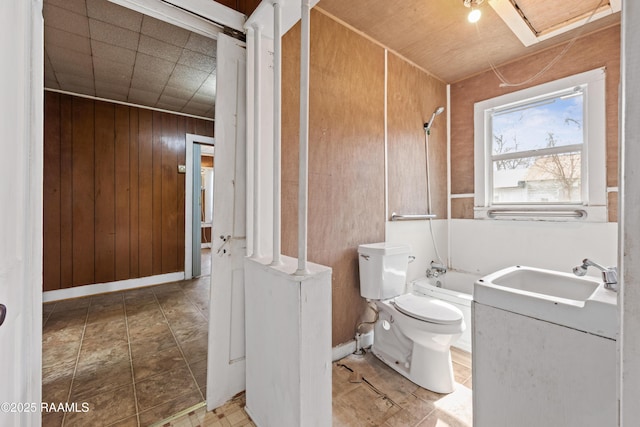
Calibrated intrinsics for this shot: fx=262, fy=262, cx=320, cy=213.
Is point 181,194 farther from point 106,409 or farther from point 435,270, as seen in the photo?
point 435,270

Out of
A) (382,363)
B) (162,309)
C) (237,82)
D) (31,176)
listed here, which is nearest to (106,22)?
(237,82)

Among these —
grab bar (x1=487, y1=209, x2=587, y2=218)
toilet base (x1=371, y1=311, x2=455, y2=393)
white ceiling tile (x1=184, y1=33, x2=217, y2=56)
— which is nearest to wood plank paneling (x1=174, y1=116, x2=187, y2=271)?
white ceiling tile (x1=184, y1=33, x2=217, y2=56)

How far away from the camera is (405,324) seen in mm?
1615

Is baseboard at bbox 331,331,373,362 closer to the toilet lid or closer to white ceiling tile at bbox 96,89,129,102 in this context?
the toilet lid

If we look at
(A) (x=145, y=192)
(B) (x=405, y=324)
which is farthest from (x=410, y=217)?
(A) (x=145, y=192)

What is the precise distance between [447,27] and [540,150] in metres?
1.35

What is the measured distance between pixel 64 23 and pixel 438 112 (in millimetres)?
3073

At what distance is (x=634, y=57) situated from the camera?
13.1 inches

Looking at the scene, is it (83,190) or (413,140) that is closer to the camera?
(413,140)

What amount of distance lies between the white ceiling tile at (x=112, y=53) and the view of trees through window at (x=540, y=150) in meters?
3.37

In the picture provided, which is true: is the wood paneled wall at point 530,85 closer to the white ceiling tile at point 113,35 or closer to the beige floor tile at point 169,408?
the beige floor tile at point 169,408

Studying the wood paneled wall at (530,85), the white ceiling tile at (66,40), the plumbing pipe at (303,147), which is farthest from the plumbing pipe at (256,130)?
the wood paneled wall at (530,85)

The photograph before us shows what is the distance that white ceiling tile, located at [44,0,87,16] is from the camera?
1.65 m

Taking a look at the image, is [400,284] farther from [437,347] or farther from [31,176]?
[31,176]
